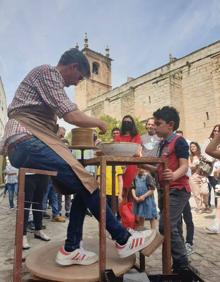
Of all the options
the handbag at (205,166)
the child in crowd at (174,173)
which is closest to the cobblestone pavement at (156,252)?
the child in crowd at (174,173)

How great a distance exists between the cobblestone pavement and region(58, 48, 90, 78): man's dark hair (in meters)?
1.98

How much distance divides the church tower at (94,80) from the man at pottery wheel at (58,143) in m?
49.4

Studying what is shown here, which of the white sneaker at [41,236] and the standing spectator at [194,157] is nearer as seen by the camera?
the white sneaker at [41,236]

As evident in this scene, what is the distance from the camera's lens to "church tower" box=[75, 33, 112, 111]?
54.2 meters

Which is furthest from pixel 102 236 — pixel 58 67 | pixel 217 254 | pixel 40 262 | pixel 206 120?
pixel 206 120

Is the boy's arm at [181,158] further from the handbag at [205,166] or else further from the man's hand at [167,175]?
the handbag at [205,166]

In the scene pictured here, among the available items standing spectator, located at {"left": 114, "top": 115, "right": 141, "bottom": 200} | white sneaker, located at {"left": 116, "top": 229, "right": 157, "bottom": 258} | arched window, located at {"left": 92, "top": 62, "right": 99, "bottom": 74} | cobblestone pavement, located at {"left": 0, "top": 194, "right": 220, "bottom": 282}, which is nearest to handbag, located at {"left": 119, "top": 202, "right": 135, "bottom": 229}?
standing spectator, located at {"left": 114, "top": 115, "right": 141, "bottom": 200}

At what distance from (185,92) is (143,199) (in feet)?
105

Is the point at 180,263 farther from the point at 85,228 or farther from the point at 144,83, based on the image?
the point at 144,83

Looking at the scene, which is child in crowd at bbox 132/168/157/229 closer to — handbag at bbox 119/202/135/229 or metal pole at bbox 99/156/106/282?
handbag at bbox 119/202/135/229

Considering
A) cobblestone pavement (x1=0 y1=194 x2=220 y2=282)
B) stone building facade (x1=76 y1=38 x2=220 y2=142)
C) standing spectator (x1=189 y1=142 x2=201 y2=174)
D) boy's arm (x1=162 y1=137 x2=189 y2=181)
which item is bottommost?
cobblestone pavement (x1=0 y1=194 x2=220 y2=282)

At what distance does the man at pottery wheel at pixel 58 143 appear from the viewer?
7.61 ft

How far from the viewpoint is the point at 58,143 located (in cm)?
239

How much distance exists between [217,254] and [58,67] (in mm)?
2958
